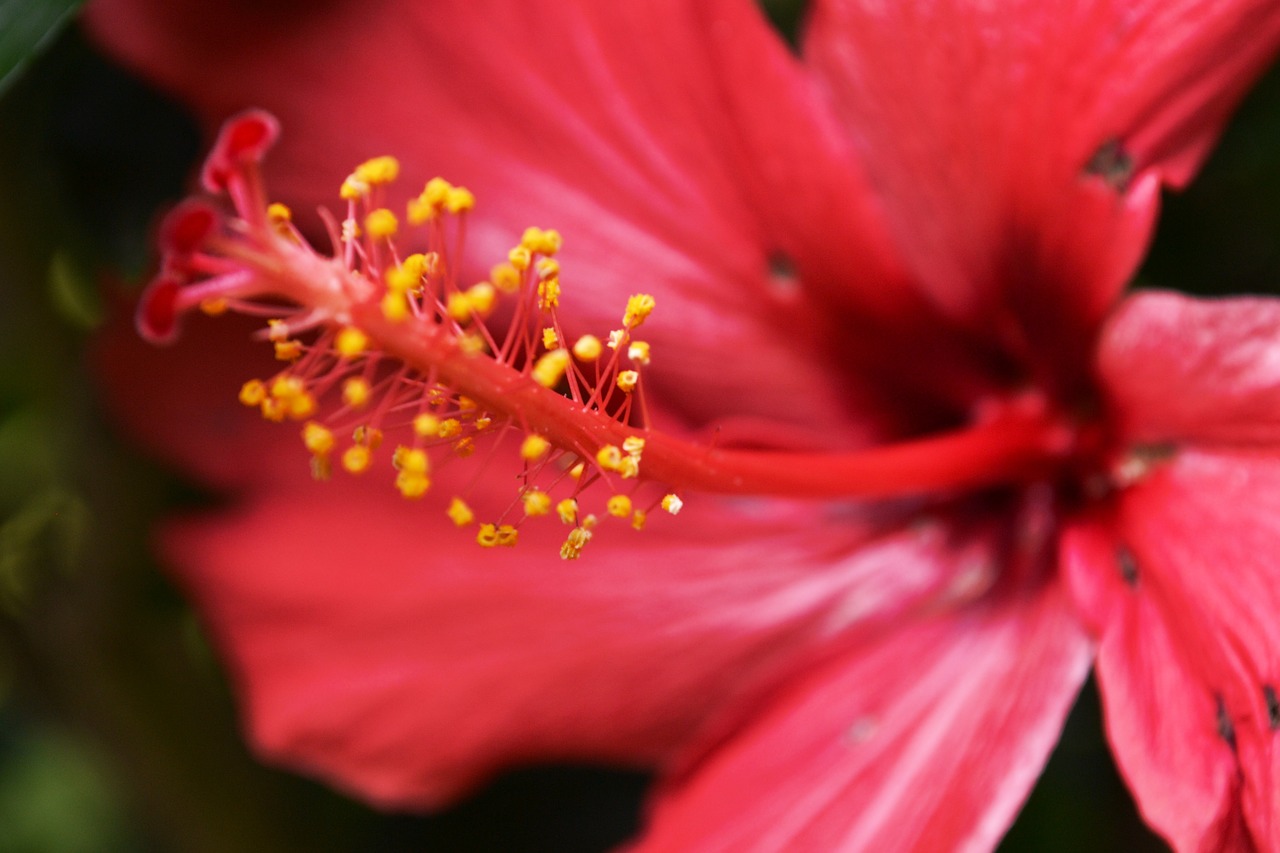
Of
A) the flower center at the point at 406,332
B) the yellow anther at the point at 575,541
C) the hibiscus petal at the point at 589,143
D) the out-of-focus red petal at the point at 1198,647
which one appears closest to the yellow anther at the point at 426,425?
the flower center at the point at 406,332

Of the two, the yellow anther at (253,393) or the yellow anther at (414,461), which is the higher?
the yellow anther at (253,393)

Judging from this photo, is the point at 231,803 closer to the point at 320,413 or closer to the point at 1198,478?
the point at 320,413

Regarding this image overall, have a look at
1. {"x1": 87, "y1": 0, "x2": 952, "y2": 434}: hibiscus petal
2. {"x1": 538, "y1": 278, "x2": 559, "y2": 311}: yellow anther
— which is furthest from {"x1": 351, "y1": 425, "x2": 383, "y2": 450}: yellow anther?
{"x1": 87, "y1": 0, "x2": 952, "y2": 434}: hibiscus petal

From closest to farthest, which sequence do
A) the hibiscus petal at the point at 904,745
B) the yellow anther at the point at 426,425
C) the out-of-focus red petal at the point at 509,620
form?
the yellow anther at the point at 426,425
the hibiscus petal at the point at 904,745
the out-of-focus red petal at the point at 509,620

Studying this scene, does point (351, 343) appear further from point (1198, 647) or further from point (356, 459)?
point (1198, 647)

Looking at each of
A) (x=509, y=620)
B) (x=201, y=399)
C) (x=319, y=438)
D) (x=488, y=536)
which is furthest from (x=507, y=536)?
(x=201, y=399)

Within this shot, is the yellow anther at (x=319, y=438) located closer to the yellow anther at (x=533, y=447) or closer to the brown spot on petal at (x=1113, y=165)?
the yellow anther at (x=533, y=447)
